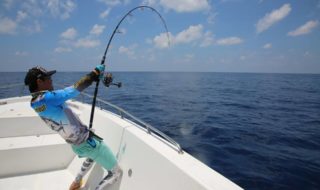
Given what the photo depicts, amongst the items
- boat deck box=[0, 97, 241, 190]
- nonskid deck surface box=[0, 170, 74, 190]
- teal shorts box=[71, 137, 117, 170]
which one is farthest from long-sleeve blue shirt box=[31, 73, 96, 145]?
nonskid deck surface box=[0, 170, 74, 190]

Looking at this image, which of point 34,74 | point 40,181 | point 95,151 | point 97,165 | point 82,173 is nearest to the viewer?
point 34,74

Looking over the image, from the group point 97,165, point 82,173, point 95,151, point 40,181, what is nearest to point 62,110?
point 95,151

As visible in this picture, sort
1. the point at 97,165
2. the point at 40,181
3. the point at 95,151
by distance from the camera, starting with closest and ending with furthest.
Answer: the point at 95,151
the point at 97,165
the point at 40,181

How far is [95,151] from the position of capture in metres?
2.70

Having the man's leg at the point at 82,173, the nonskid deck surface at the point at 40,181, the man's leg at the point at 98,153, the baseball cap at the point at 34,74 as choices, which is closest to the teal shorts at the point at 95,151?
the man's leg at the point at 98,153

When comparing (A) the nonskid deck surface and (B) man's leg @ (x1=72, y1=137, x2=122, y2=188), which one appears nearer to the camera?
(B) man's leg @ (x1=72, y1=137, x2=122, y2=188)

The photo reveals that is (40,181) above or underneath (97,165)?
underneath

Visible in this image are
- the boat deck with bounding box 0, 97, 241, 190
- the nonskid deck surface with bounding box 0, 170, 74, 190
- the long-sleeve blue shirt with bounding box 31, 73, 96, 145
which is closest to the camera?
the boat deck with bounding box 0, 97, 241, 190

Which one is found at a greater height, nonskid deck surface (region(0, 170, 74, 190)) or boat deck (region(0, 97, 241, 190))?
boat deck (region(0, 97, 241, 190))

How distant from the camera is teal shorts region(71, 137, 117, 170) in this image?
2670mm

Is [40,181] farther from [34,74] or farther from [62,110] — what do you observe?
[34,74]

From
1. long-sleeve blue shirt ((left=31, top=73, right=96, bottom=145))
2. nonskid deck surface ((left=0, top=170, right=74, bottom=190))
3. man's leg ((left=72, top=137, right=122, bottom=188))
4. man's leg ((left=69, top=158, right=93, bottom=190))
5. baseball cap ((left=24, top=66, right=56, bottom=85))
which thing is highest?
baseball cap ((left=24, top=66, right=56, bottom=85))

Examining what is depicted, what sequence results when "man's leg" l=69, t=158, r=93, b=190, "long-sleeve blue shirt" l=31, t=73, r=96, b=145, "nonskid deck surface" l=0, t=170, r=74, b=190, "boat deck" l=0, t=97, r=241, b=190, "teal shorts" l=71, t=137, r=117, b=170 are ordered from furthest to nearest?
1. "nonskid deck surface" l=0, t=170, r=74, b=190
2. "man's leg" l=69, t=158, r=93, b=190
3. "teal shorts" l=71, t=137, r=117, b=170
4. "long-sleeve blue shirt" l=31, t=73, r=96, b=145
5. "boat deck" l=0, t=97, r=241, b=190

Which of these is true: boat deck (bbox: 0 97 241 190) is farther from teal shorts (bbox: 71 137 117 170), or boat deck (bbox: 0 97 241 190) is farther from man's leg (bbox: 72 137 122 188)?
teal shorts (bbox: 71 137 117 170)
